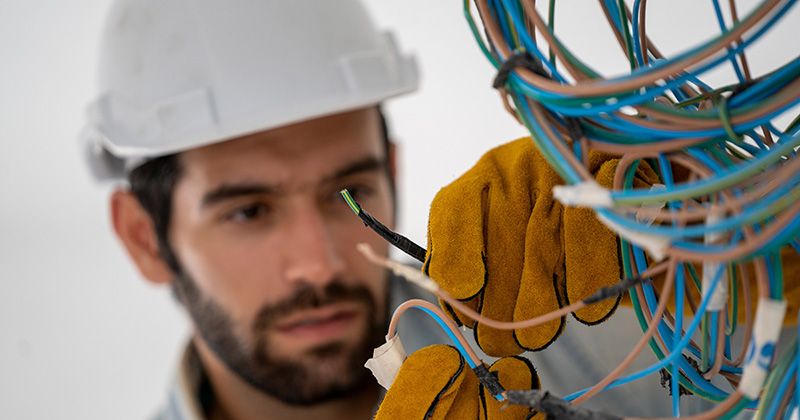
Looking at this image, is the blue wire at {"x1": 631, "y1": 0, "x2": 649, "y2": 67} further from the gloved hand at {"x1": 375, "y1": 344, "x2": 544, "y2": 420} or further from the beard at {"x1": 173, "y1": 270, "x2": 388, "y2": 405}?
the beard at {"x1": 173, "y1": 270, "x2": 388, "y2": 405}

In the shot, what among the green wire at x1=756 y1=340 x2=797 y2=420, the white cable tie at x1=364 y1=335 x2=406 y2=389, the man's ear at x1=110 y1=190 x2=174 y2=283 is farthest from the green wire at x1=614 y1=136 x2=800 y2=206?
the man's ear at x1=110 y1=190 x2=174 y2=283

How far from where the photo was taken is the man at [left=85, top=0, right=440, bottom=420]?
3.51 ft

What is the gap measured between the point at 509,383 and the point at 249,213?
83 cm

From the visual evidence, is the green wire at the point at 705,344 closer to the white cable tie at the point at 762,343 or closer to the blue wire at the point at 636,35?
the white cable tie at the point at 762,343

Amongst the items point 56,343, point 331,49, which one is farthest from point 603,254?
point 56,343

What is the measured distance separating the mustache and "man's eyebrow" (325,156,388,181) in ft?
0.68

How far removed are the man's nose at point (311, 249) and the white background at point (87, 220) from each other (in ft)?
1.03

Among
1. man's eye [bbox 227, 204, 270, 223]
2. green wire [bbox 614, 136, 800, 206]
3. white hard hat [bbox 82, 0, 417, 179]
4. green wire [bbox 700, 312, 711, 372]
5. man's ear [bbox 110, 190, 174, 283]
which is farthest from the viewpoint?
man's ear [bbox 110, 190, 174, 283]

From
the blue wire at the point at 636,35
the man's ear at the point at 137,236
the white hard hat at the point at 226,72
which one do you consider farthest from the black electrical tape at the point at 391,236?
the man's ear at the point at 137,236

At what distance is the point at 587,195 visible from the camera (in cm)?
30

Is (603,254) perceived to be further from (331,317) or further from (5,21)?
(5,21)

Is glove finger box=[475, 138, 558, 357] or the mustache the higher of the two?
glove finger box=[475, 138, 558, 357]

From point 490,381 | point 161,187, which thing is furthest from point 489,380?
point 161,187

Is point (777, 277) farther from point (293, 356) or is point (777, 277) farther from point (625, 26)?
point (293, 356)
